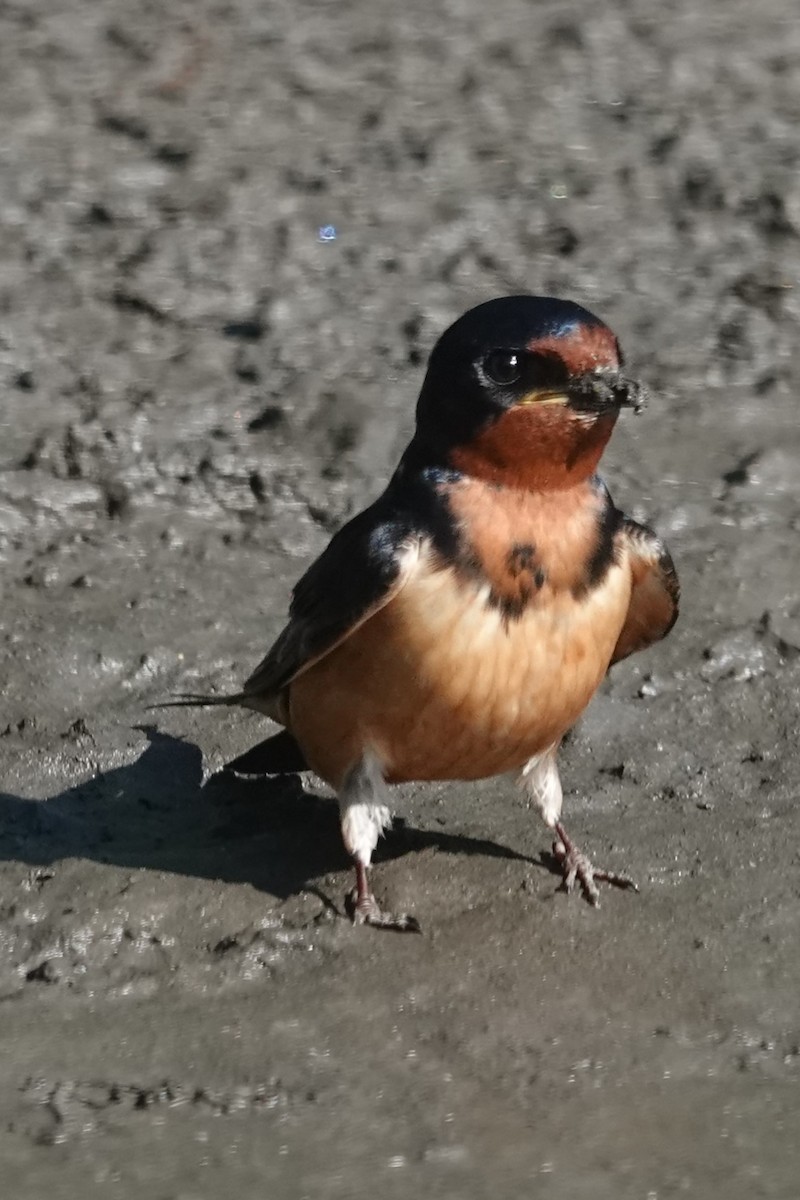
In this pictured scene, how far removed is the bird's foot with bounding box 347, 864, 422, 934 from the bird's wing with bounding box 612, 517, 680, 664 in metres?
0.89

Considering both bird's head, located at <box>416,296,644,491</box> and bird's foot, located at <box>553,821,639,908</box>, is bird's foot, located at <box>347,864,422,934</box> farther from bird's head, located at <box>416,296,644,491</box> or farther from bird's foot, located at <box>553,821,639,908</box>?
bird's head, located at <box>416,296,644,491</box>

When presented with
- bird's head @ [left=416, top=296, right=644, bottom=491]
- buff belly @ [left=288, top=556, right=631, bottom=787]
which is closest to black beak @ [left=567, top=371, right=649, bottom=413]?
bird's head @ [left=416, top=296, right=644, bottom=491]

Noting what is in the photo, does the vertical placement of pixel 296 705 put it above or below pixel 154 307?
above

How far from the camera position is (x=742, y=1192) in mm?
3504

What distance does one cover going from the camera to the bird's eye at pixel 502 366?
4230 mm

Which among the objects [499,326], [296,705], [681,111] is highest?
[499,326]

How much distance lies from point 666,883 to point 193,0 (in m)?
7.15

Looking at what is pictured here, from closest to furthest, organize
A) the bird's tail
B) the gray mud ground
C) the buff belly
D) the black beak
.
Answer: the gray mud ground, the black beak, the buff belly, the bird's tail

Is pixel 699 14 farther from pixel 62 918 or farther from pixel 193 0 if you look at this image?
pixel 62 918

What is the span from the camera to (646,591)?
190 inches

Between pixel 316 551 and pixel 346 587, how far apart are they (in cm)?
199

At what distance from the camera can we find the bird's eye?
167 inches

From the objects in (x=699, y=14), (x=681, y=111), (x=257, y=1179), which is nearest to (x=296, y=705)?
(x=257, y=1179)

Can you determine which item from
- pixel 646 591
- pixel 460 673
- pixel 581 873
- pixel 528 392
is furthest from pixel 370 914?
pixel 528 392
